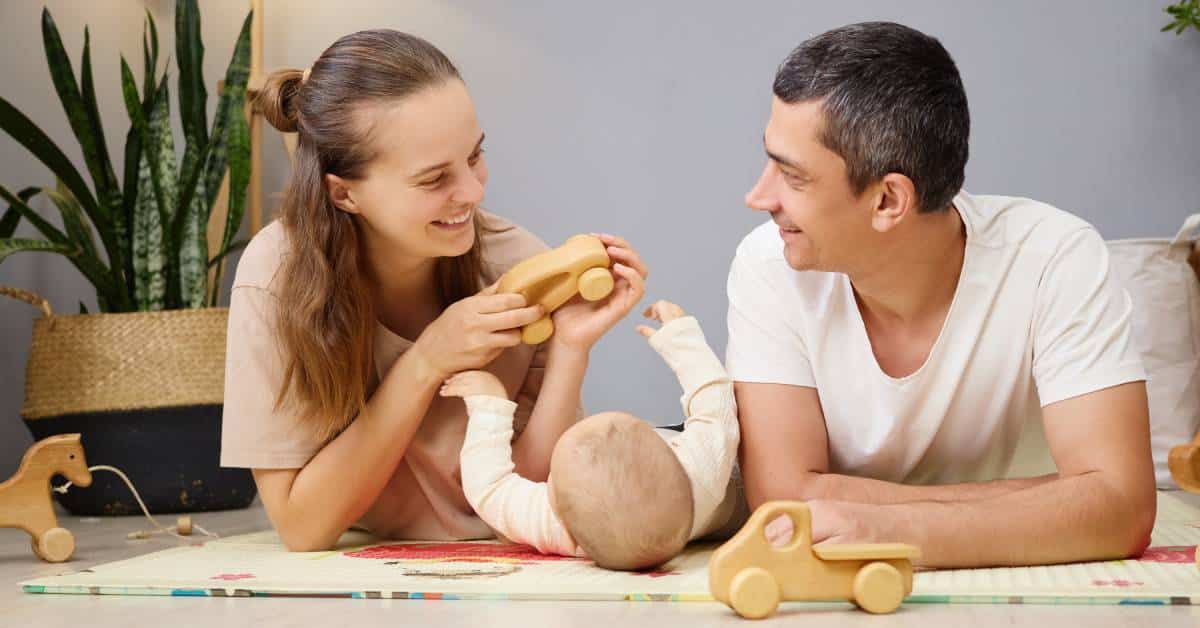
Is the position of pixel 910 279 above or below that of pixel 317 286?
above

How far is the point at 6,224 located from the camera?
2.72 meters

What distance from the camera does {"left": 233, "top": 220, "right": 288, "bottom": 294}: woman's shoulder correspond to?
1754mm

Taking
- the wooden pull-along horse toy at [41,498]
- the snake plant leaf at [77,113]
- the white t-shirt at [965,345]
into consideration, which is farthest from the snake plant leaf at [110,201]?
the white t-shirt at [965,345]

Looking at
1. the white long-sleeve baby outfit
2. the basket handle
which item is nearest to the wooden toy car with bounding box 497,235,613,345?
the white long-sleeve baby outfit

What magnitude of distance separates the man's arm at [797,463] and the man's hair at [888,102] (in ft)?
0.97

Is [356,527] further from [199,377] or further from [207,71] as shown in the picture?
[207,71]

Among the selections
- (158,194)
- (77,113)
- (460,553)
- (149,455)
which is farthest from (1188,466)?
(77,113)

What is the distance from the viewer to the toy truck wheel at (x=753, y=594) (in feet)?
4.02

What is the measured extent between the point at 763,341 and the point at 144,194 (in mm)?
1691

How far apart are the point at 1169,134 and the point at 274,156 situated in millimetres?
2341

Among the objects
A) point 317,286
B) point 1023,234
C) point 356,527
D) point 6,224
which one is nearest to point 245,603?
point 317,286

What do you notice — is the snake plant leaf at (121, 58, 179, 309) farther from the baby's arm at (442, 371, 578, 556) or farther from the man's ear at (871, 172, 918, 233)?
the man's ear at (871, 172, 918, 233)

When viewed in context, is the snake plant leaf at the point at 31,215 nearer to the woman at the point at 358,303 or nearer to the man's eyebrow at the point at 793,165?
the woman at the point at 358,303

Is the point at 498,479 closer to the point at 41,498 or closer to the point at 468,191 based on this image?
the point at 468,191
